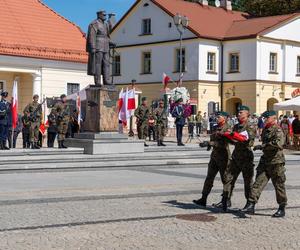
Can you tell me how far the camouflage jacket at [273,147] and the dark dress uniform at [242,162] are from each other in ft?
0.85

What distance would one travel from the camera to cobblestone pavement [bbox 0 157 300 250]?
8172 millimetres

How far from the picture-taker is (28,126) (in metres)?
22.3

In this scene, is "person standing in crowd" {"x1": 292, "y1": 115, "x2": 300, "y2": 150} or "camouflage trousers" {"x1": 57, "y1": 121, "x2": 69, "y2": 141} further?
"person standing in crowd" {"x1": 292, "y1": 115, "x2": 300, "y2": 150}

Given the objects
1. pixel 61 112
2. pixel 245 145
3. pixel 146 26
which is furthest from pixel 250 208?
pixel 146 26

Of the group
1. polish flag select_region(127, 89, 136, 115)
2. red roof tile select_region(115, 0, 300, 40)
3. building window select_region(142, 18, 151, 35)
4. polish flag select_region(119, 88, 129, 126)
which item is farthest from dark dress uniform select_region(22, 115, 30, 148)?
building window select_region(142, 18, 151, 35)

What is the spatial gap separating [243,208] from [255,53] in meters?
42.6

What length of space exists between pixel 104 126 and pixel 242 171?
1151cm

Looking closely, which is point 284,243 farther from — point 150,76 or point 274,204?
point 150,76

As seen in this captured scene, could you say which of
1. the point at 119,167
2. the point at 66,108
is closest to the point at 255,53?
the point at 66,108

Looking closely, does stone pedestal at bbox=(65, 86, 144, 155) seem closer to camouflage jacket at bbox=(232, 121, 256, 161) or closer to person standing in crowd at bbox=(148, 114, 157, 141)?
person standing in crowd at bbox=(148, 114, 157, 141)

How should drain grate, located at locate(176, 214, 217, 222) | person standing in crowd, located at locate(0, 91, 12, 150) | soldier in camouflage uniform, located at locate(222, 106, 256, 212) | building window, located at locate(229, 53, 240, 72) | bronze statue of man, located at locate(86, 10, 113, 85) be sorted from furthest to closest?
1. building window, located at locate(229, 53, 240, 72)
2. bronze statue of man, located at locate(86, 10, 113, 85)
3. person standing in crowd, located at locate(0, 91, 12, 150)
4. soldier in camouflage uniform, located at locate(222, 106, 256, 212)
5. drain grate, located at locate(176, 214, 217, 222)

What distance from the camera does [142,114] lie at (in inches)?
1048

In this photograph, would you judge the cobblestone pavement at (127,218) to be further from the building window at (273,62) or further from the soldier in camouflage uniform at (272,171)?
the building window at (273,62)

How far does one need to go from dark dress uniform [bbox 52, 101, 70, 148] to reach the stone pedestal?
89 centimetres
